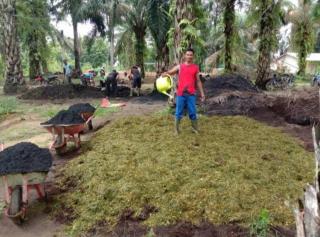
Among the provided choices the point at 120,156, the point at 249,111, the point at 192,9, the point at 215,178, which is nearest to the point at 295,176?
the point at 215,178

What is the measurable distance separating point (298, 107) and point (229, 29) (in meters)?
9.32

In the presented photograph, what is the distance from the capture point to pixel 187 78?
24.0 ft

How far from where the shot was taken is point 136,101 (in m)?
14.7

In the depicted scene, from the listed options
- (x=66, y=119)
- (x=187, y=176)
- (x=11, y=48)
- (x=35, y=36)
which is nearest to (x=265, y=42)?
(x=11, y=48)

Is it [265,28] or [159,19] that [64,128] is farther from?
[265,28]

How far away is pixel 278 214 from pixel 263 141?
304 cm

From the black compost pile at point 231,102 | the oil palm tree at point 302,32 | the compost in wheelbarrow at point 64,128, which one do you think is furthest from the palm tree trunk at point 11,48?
the oil palm tree at point 302,32

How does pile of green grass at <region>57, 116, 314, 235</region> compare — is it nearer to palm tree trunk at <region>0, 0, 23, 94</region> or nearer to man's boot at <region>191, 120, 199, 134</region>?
man's boot at <region>191, 120, 199, 134</region>

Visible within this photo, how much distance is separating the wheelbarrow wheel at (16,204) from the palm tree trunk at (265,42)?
14533mm

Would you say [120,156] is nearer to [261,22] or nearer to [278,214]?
[278,214]

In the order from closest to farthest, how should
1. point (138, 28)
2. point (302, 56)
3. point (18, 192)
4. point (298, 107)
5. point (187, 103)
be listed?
point (18, 192) → point (187, 103) → point (298, 107) → point (138, 28) → point (302, 56)

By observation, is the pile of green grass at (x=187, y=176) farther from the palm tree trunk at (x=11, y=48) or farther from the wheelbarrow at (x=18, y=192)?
the palm tree trunk at (x=11, y=48)

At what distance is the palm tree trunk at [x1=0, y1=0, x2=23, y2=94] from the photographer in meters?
17.7

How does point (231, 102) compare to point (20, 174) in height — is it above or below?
above
